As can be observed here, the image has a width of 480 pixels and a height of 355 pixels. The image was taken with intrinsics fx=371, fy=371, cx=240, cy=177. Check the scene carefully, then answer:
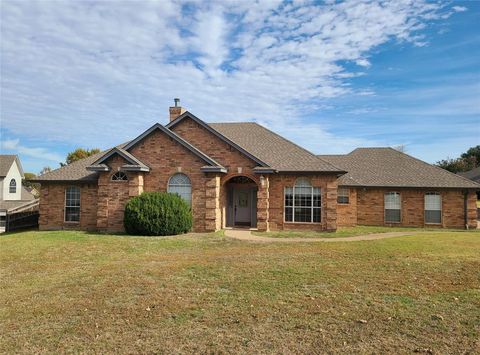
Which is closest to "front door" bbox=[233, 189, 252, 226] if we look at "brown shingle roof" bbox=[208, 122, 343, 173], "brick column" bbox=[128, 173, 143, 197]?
"brown shingle roof" bbox=[208, 122, 343, 173]

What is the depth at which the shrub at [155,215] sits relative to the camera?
18.7 metres

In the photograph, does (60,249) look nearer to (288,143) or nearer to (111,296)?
(111,296)

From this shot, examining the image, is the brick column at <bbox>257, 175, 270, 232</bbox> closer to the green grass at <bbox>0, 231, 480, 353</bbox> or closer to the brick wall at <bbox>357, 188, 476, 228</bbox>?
the green grass at <bbox>0, 231, 480, 353</bbox>

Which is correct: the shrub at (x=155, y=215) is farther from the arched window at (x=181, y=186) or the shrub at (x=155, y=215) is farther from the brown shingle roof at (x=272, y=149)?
the brown shingle roof at (x=272, y=149)

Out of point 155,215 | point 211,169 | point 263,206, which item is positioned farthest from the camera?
point 263,206

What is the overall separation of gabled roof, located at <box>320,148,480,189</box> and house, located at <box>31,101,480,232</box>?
0.12 meters

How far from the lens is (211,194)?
20234 millimetres

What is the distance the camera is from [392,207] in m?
25.3

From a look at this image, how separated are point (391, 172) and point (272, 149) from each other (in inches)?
364

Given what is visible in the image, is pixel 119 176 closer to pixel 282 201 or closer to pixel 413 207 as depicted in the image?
pixel 282 201

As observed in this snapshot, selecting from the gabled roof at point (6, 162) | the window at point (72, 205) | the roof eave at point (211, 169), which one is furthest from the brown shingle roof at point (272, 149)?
the gabled roof at point (6, 162)

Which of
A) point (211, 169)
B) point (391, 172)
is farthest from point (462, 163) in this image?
point (211, 169)

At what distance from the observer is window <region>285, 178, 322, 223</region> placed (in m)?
21.4

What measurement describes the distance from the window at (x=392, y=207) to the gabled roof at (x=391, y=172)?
0.85 m
